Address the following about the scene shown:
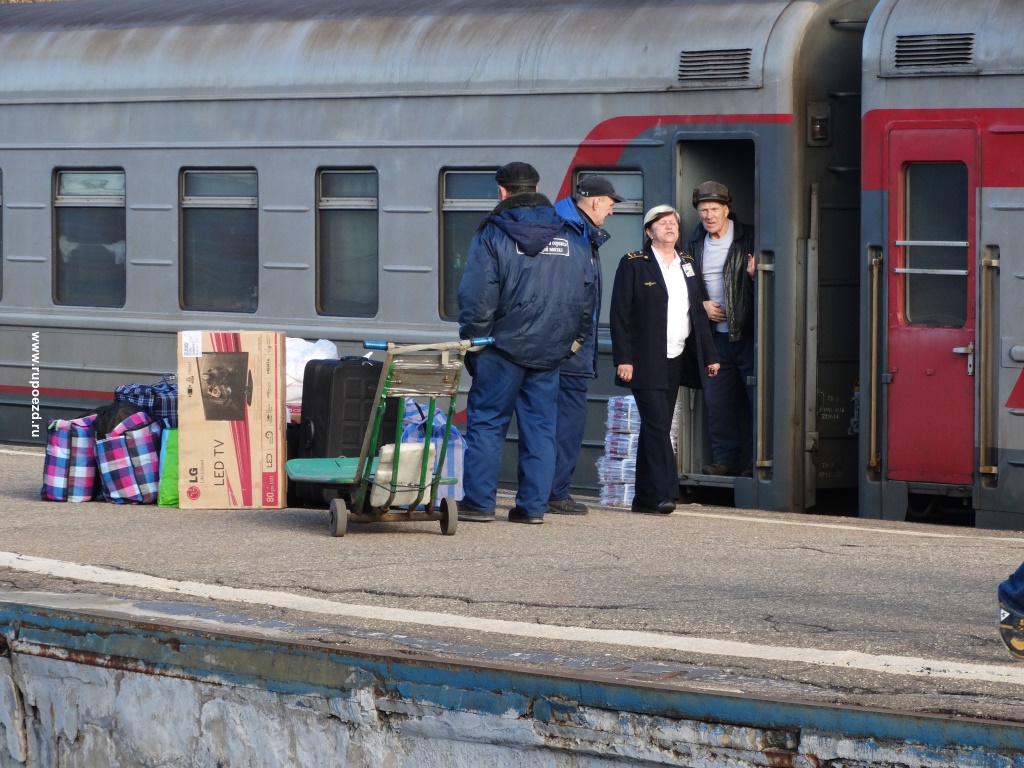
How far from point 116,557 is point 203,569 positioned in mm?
543

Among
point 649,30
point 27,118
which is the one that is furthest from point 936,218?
point 27,118

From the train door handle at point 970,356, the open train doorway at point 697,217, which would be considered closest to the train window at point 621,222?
the open train doorway at point 697,217

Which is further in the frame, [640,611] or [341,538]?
[341,538]

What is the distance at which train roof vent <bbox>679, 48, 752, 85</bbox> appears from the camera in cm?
1009

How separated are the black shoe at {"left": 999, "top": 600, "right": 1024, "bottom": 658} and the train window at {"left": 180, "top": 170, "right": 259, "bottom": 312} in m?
7.35

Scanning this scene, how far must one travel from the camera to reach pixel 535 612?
6.92m

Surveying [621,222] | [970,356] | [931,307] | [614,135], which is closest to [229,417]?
[621,222]

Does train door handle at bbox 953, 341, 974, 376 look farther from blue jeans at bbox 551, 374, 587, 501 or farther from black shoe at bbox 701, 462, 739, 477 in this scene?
blue jeans at bbox 551, 374, 587, 501

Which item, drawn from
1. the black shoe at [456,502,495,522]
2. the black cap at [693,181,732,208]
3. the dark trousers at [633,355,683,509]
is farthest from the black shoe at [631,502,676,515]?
the black cap at [693,181,732,208]

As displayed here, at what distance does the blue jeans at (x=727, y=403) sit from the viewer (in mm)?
10477

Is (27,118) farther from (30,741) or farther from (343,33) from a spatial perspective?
(30,741)

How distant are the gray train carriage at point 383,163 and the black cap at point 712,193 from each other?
196 mm

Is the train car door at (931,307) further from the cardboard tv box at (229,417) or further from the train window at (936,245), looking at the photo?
the cardboard tv box at (229,417)

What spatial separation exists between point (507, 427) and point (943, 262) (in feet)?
7.89
